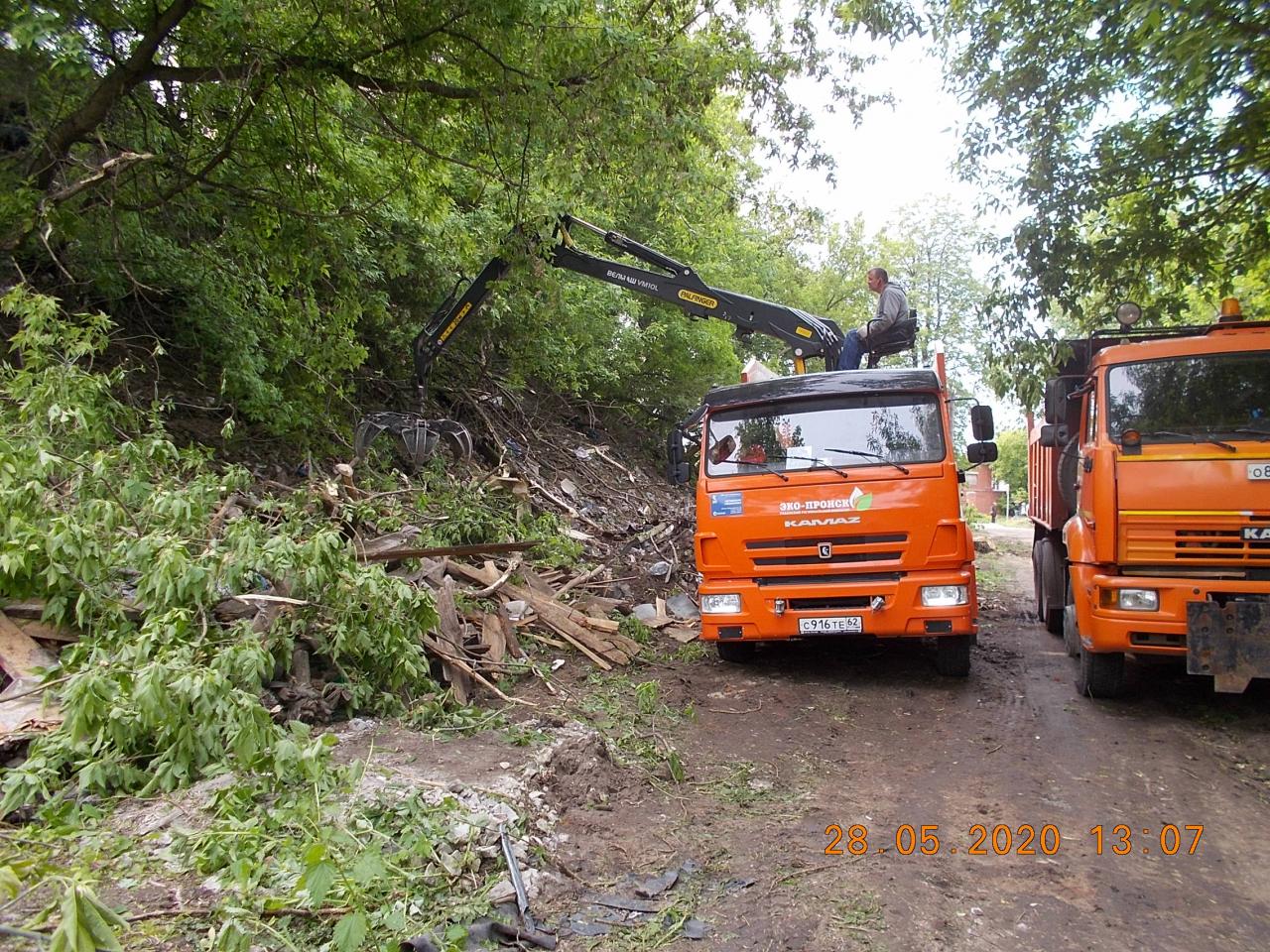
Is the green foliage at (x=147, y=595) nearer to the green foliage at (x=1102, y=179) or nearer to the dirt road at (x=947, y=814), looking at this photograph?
the dirt road at (x=947, y=814)

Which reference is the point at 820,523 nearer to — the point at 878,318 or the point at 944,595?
the point at 944,595

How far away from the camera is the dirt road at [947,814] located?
11.4 feet

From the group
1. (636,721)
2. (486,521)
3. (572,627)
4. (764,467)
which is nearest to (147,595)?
(636,721)

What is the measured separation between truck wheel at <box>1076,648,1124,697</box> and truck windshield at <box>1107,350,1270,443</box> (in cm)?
177

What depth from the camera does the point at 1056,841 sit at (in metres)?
4.22

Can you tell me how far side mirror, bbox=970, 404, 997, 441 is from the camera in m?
7.62

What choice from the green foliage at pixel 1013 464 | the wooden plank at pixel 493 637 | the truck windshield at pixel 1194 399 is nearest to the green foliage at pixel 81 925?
the wooden plank at pixel 493 637

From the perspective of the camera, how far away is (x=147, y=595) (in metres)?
4.92

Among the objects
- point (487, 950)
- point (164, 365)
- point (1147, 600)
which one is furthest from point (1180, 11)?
point (164, 365)

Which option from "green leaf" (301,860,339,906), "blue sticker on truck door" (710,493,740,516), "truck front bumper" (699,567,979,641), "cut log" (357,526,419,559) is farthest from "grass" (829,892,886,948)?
"cut log" (357,526,419,559)

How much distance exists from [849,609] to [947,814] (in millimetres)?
2516

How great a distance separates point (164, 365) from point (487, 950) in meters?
9.45

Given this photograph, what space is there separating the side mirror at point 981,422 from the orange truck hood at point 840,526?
836 millimetres

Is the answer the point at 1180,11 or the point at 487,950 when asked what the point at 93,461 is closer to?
the point at 487,950
